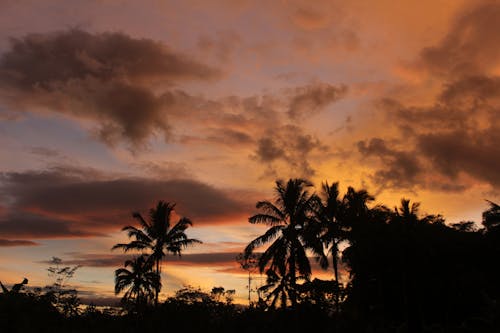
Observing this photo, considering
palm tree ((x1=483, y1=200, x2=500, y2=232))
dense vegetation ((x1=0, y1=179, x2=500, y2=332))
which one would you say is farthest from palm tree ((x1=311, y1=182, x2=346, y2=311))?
palm tree ((x1=483, y1=200, x2=500, y2=232))

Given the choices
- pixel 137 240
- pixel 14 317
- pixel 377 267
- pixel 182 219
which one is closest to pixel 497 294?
pixel 377 267

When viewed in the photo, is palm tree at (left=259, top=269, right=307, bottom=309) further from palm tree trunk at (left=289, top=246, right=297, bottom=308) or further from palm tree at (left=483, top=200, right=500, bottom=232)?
palm tree at (left=483, top=200, right=500, bottom=232)

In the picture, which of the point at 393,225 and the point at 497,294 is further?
the point at 393,225

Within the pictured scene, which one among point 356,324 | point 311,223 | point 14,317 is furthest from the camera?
point 311,223

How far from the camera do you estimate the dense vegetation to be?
35.7 m

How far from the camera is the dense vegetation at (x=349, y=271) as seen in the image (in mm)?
35719

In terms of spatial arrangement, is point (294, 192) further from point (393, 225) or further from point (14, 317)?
point (14, 317)

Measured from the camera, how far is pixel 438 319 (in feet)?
132

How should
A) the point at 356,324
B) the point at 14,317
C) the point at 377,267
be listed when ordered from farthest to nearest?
the point at 377,267, the point at 356,324, the point at 14,317

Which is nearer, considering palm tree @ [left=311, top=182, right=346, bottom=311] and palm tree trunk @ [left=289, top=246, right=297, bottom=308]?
palm tree trunk @ [left=289, top=246, right=297, bottom=308]

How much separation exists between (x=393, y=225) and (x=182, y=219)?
805 inches

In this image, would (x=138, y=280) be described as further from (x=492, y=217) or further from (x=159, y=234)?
(x=492, y=217)

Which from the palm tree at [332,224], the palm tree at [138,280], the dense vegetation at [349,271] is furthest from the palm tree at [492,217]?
the palm tree at [138,280]

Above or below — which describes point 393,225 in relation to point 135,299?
above
